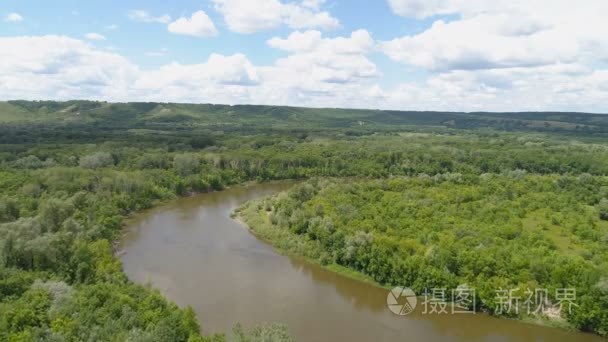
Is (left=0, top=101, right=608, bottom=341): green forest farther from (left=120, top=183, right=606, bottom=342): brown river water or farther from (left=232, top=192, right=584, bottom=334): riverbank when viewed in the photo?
(left=120, top=183, right=606, bottom=342): brown river water

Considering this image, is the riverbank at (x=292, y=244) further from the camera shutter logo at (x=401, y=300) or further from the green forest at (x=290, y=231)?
the camera shutter logo at (x=401, y=300)

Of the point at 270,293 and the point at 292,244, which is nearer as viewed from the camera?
the point at 270,293

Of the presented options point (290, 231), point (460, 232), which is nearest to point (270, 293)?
point (290, 231)

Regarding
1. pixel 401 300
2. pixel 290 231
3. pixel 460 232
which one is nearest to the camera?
pixel 401 300

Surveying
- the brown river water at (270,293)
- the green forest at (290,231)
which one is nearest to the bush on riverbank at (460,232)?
the green forest at (290,231)

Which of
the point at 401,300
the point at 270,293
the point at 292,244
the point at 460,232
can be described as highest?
the point at 460,232

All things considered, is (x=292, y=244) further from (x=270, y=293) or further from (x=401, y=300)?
(x=401, y=300)

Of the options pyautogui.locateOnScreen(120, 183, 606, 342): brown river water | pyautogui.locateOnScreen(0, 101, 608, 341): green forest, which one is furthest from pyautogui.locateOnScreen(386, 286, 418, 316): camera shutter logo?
pyautogui.locateOnScreen(0, 101, 608, 341): green forest
